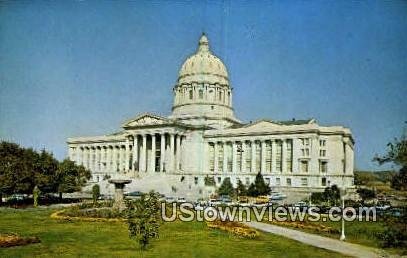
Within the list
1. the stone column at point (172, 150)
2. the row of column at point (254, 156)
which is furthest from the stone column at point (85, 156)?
the row of column at point (254, 156)

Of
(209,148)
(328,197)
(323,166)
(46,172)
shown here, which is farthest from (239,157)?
(46,172)

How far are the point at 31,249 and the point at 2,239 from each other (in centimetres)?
173

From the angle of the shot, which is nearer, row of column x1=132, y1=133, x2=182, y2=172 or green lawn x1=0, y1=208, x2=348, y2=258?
green lawn x1=0, y1=208, x2=348, y2=258

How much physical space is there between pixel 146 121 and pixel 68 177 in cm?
3168

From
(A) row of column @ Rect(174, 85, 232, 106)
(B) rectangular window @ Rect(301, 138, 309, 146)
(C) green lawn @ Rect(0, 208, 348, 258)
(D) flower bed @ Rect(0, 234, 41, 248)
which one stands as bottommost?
(C) green lawn @ Rect(0, 208, 348, 258)

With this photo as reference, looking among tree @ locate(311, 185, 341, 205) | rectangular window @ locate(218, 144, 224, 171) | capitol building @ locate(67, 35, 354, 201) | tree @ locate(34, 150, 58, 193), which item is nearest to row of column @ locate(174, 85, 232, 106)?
capitol building @ locate(67, 35, 354, 201)

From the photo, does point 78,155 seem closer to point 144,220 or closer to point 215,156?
point 215,156

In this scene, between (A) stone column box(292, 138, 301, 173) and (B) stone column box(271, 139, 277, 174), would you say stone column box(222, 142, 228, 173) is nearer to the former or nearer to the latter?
(B) stone column box(271, 139, 277, 174)

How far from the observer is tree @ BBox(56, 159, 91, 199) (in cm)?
4631

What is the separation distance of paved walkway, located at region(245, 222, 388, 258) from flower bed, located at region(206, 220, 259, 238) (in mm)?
1441

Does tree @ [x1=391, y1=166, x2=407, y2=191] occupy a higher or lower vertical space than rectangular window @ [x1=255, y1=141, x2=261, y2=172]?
lower

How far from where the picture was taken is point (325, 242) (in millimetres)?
22219

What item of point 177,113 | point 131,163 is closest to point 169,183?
point 131,163

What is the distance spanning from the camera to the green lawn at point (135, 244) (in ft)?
60.1
